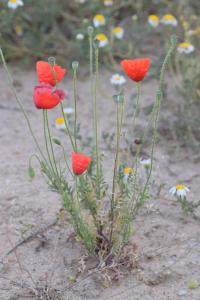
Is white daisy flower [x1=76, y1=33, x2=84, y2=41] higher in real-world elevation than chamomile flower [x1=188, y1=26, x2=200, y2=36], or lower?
lower

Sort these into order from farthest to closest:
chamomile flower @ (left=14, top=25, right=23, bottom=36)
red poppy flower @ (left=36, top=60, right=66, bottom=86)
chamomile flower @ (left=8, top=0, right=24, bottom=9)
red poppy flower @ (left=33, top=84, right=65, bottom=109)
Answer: chamomile flower @ (left=14, top=25, right=23, bottom=36), chamomile flower @ (left=8, top=0, right=24, bottom=9), red poppy flower @ (left=36, top=60, right=66, bottom=86), red poppy flower @ (left=33, top=84, right=65, bottom=109)

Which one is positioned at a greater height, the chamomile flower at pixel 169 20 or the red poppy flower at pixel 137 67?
the chamomile flower at pixel 169 20

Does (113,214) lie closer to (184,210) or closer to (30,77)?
(184,210)

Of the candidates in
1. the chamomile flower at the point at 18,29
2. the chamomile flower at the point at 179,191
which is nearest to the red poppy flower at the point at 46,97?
the chamomile flower at the point at 179,191

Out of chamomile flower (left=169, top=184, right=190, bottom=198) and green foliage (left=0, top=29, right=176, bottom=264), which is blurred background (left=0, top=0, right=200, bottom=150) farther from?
green foliage (left=0, top=29, right=176, bottom=264)

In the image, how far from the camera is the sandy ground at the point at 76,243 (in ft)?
8.43

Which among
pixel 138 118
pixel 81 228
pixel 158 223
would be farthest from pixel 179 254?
pixel 138 118

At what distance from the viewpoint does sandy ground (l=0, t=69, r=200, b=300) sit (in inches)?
101

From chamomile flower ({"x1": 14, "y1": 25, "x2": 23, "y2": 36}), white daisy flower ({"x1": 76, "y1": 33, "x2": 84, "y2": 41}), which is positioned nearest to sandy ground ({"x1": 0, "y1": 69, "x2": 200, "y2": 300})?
white daisy flower ({"x1": 76, "y1": 33, "x2": 84, "y2": 41})

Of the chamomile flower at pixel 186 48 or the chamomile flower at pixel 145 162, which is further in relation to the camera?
the chamomile flower at pixel 186 48

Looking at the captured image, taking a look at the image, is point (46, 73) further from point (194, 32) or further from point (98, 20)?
point (194, 32)

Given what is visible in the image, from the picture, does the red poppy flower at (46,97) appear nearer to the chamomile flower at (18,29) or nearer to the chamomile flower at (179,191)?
the chamomile flower at (179,191)

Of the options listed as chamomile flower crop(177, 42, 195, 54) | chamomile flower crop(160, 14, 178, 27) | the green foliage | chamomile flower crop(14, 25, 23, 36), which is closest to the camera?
the green foliage

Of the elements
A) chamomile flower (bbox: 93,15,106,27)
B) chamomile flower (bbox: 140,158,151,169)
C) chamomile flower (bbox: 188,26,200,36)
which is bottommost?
chamomile flower (bbox: 140,158,151,169)
